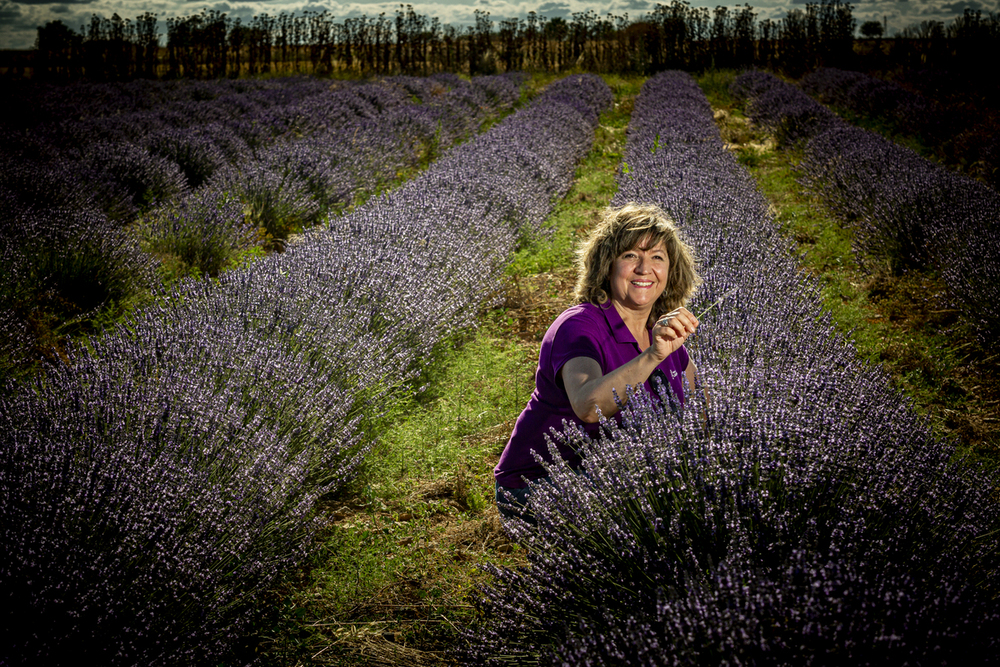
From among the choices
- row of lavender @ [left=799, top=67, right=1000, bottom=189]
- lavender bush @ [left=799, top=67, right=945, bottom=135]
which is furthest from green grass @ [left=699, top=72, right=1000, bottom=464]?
lavender bush @ [left=799, top=67, right=945, bottom=135]

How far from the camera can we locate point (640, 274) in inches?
83.5

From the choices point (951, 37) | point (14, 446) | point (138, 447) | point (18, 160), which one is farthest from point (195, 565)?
point (951, 37)

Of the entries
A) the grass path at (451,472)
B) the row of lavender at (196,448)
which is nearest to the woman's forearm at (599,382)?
the grass path at (451,472)

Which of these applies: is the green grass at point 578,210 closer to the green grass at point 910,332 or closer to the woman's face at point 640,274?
the green grass at point 910,332

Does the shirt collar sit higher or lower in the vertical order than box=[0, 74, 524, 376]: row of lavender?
lower

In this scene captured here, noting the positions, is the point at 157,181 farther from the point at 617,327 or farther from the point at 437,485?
the point at 617,327

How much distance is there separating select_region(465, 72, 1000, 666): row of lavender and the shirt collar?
0.29 metres

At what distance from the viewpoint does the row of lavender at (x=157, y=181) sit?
4137 millimetres

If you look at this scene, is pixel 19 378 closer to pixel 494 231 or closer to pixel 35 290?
pixel 35 290

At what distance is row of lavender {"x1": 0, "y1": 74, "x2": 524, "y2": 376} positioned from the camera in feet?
Result: 13.6

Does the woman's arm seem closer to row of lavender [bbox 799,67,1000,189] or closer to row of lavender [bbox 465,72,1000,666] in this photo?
row of lavender [bbox 465,72,1000,666]

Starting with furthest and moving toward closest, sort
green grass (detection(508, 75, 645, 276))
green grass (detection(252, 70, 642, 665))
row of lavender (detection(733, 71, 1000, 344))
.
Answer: green grass (detection(508, 75, 645, 276))
row of lavender (detection(733, 71, 1000, 344))
green grass (detection(252, 70, 642, 665))

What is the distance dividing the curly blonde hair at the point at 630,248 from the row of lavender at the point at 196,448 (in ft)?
3.73

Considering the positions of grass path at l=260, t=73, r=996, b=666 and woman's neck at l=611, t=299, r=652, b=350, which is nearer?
grass path at l=260, t=73, r=996, b=666
